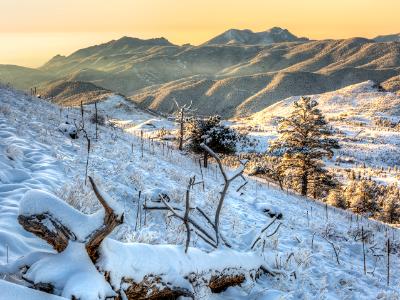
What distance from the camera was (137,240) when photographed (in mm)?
4852

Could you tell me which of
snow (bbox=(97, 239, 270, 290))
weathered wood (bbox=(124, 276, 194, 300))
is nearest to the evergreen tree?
snow (bbox=(97, 239, 270, 290))

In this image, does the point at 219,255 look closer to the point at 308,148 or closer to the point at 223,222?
the point at 223,222

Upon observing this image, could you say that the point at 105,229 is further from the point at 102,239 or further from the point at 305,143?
the point at 305,143

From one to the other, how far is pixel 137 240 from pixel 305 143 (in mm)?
23188

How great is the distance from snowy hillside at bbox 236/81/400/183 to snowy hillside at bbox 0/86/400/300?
3422 centimetres

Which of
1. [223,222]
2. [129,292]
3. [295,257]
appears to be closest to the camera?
[129,292]

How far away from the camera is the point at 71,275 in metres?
2.77

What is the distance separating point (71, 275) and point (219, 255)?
2.00 m

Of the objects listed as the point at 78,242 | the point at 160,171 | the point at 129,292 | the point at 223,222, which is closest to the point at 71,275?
the point at 78,242

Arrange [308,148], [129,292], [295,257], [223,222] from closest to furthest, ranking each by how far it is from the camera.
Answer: [129,292] < [295,257] < [223,222] < [308,148]

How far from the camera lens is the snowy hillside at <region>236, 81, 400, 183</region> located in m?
48.6

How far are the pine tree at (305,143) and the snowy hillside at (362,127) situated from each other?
1629 centimetres

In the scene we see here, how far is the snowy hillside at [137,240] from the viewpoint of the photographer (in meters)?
2.97

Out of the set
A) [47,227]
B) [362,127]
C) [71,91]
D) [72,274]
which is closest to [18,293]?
[72,274]
